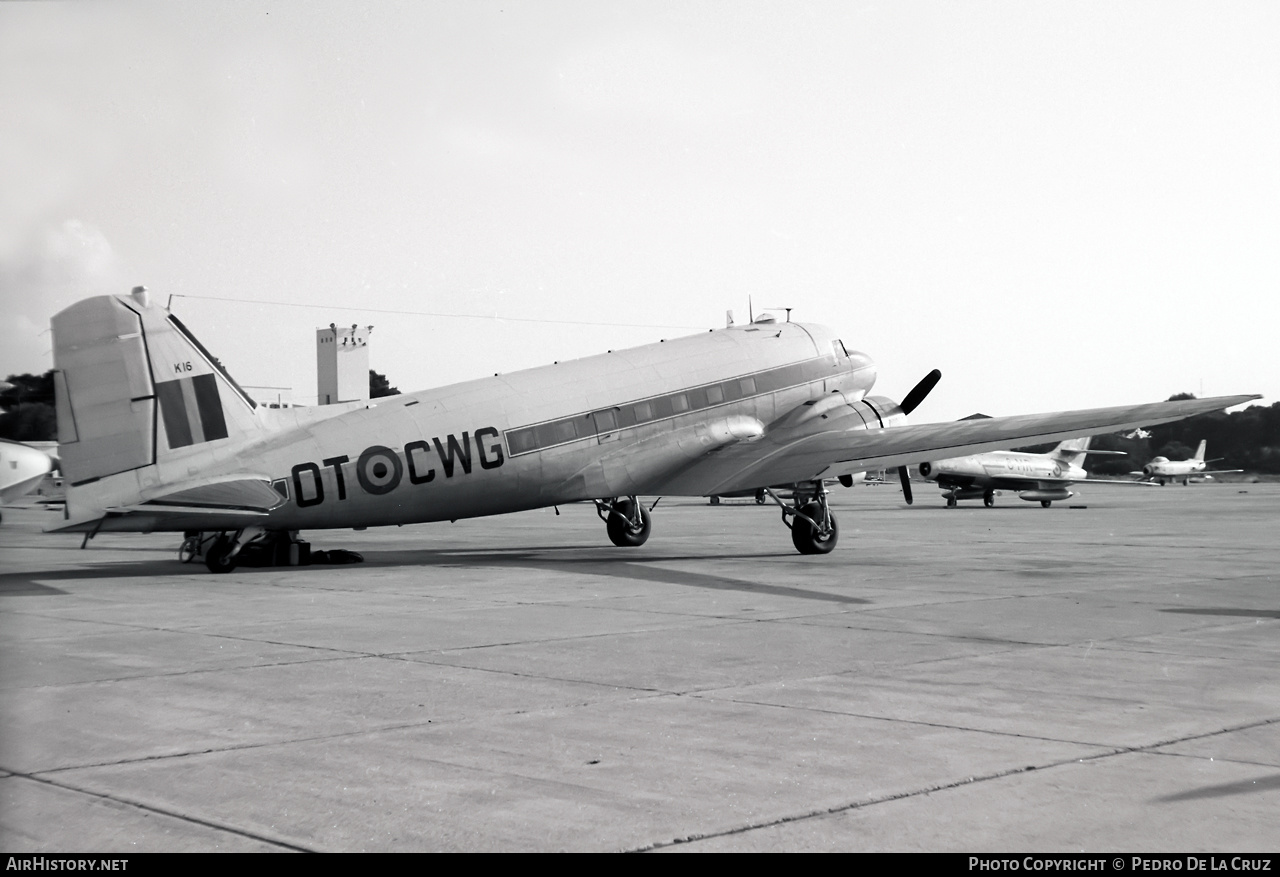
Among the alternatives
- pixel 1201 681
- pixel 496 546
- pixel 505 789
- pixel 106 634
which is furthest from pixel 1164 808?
pixel 496 546

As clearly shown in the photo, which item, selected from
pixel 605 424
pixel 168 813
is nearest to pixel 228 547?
pixel 605 424

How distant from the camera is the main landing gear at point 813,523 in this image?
2606 cm

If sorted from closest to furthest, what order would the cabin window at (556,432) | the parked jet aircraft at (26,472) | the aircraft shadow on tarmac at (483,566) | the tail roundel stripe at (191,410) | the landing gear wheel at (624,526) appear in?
the parked jet aircraft at (26,472) < the aircraft shadow on tarmac at (483,566) < the tail roundel stripe at (191,410) < the cabin window at (556,432) < the landing gear wheel at (624,526)

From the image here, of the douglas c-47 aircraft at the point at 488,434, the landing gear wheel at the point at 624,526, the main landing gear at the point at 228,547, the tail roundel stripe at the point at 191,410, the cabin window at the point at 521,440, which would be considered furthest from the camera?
the landing gear wheel at the point at 624,526

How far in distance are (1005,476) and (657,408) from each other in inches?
1517

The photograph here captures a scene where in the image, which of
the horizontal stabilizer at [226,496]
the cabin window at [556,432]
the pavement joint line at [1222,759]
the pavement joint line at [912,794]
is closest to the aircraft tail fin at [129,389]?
the horizontal stabilizer at [226,496]

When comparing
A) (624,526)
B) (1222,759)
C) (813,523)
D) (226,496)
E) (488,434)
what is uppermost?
(488,434)

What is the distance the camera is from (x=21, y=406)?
5137 millimetres

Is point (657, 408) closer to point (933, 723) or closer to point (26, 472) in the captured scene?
point (26, 472)

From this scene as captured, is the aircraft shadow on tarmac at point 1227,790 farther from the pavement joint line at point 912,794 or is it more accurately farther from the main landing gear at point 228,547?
the main landing gear at point 228,547

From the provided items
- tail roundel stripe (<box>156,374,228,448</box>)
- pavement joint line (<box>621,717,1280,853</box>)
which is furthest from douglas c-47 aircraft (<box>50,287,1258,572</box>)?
pavement joint line (<box>621,717,1280,853</box>)

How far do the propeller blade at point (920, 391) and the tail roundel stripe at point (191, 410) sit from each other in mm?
16617

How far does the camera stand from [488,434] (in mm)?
23156
